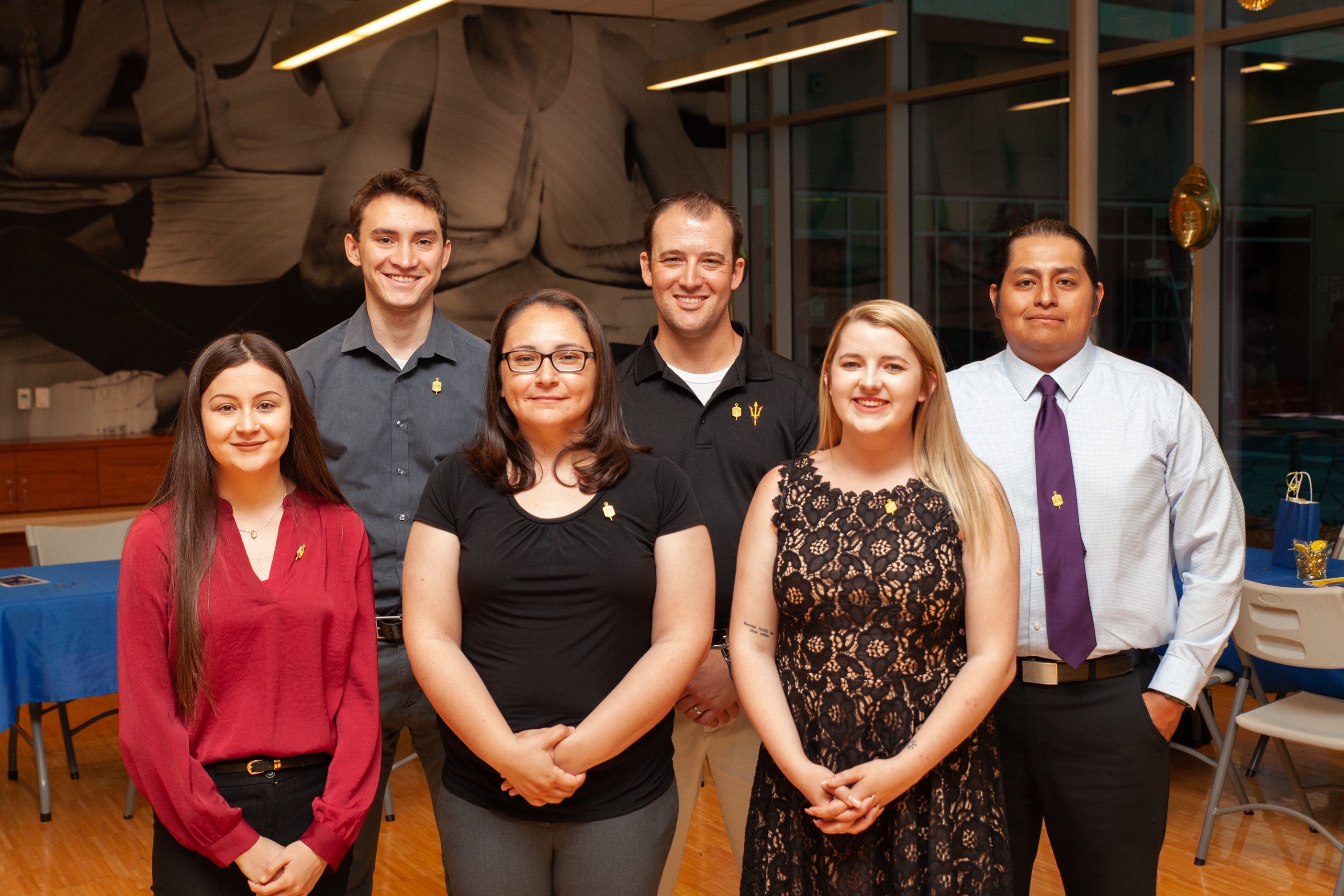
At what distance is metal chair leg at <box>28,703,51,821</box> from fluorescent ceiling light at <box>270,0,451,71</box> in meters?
3.25

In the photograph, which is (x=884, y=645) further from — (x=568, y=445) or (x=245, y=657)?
(x=245, y=657)

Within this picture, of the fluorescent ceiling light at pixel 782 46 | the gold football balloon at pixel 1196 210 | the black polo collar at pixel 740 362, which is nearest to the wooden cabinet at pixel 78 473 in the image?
the fluorescent ceiling light at pixel 782 46

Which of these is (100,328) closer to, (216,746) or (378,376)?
(378,376)

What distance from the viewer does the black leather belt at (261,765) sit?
206cm

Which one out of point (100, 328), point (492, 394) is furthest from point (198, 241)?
point (492, 394)

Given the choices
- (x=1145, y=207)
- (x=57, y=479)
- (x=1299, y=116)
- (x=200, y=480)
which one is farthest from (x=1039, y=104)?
(x=200, y=480)

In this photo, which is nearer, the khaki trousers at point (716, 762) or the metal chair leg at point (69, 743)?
the khaki trousers at point (716, 762)

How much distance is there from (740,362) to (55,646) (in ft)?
9.82

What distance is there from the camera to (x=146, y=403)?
768 centimetres

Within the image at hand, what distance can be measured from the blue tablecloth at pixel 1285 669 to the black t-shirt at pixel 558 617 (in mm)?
2841

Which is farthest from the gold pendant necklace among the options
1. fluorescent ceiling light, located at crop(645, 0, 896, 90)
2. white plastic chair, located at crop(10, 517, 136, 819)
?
fluorescent ceiling light, located at crop(645, 0, 896, 90)

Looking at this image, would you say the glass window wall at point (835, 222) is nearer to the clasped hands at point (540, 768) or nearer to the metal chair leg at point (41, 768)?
the metal chair leg at point (41, 768)

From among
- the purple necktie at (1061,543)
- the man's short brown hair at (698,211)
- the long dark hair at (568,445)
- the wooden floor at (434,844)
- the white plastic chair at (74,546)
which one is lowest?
the wooden floor at (434,844)

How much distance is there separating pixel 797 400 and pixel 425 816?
8.45 ft
